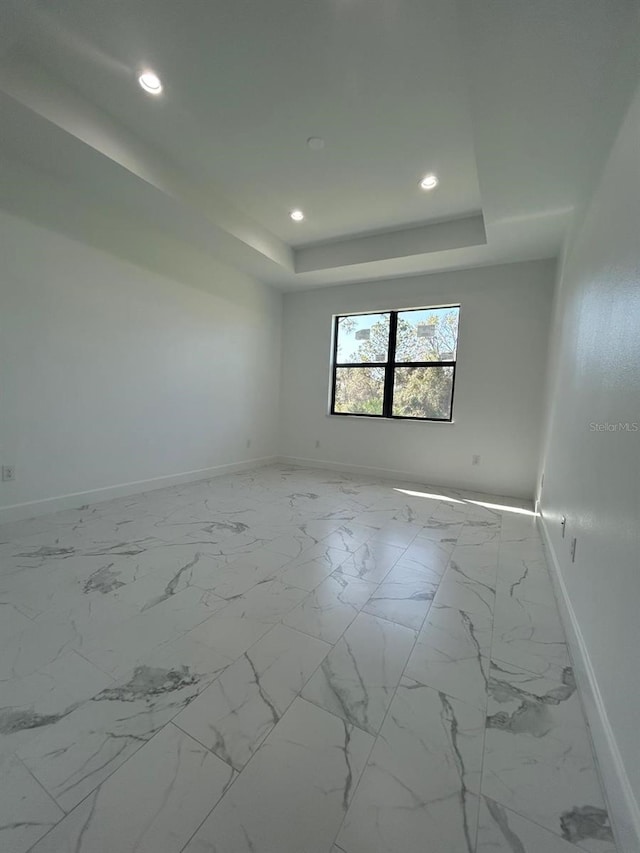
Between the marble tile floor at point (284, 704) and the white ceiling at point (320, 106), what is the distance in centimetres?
246

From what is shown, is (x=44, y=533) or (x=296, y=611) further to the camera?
(x=44, y=533)

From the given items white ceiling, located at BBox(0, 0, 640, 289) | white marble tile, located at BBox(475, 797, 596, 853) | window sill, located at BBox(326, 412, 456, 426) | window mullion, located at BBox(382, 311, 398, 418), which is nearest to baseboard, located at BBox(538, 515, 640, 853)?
white marble tile, located at BBox(475, 797, 596, 853)

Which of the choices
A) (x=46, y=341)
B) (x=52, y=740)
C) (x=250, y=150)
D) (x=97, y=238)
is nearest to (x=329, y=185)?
(x=250, y=150)

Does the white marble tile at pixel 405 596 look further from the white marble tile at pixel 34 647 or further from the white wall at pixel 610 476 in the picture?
the white marble tile at pixel 34 647

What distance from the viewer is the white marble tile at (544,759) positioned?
87 cm

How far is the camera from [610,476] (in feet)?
3.95

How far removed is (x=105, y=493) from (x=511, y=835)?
137 inches

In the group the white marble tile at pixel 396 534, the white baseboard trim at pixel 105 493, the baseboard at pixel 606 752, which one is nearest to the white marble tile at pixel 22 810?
the baseboard at pixel 606 752

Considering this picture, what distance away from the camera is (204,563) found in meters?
2.11

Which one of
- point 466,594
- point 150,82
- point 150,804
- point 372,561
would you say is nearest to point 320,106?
point 150,82

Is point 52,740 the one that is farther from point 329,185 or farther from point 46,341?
point 329,185

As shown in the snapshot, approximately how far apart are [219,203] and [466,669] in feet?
13.2

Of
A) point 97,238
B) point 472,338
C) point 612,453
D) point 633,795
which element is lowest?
point 633,795

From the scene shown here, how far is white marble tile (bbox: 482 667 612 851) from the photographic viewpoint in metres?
0.87
